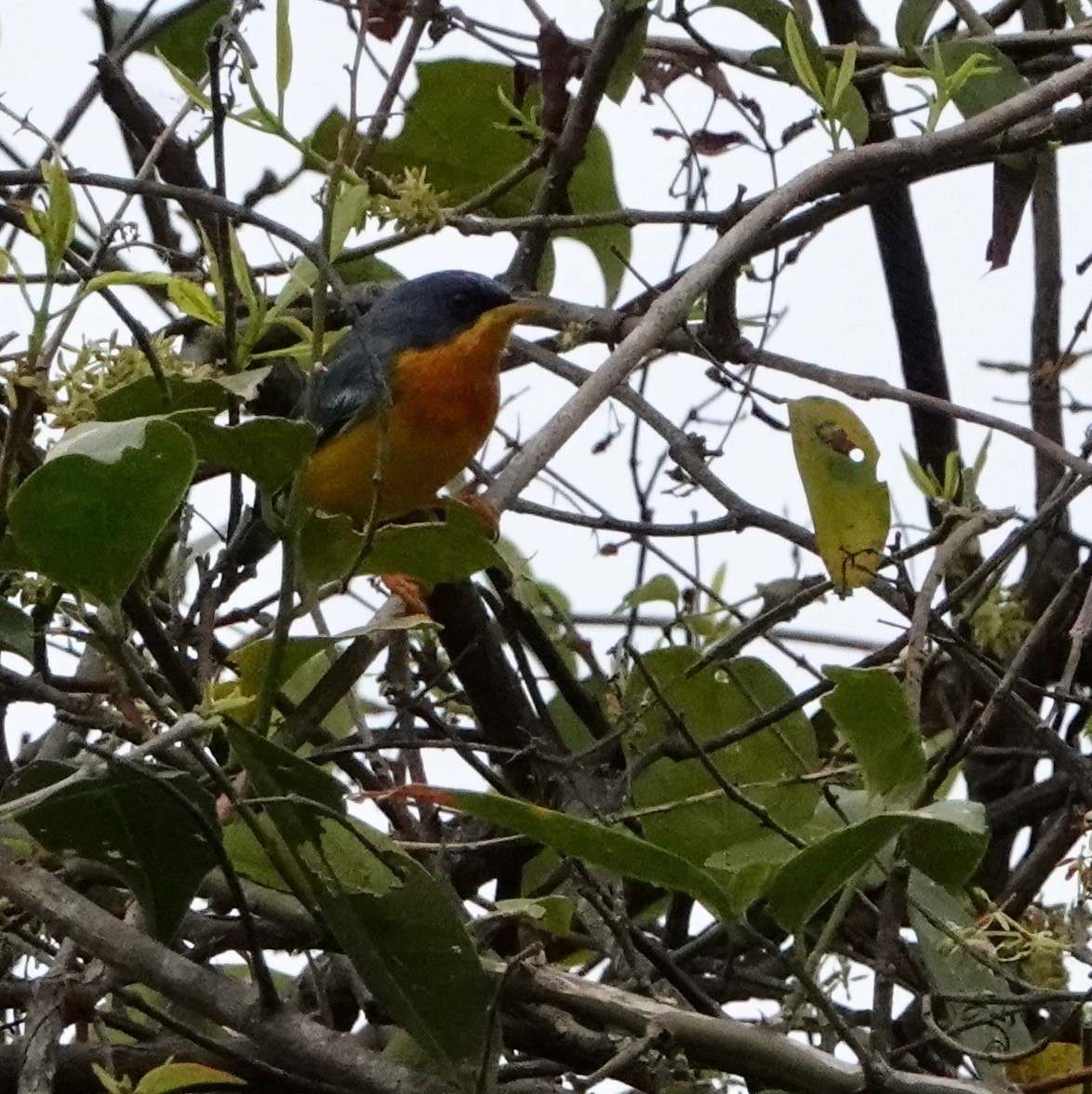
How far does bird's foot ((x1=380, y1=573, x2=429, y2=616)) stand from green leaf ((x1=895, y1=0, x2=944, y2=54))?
1311 millimetres

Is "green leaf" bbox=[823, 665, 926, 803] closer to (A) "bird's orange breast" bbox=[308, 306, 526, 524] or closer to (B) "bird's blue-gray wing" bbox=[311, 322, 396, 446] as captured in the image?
(A) "bird's orange breast" bbox=[308, 306, 526, 524]

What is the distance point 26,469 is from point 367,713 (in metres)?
1.79

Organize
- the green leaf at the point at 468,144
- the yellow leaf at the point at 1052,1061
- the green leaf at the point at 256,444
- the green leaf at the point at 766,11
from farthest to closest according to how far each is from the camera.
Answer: the green leaf at the point at 468,144 < the green leaf at the point at 766,11 < the yellow leaf at the point at 1052,1061 < the green leaf at the point at 256,444

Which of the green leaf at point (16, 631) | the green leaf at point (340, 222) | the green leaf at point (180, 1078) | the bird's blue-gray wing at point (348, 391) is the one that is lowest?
the green leaf at point (180, 1078)

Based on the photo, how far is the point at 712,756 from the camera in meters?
2.56

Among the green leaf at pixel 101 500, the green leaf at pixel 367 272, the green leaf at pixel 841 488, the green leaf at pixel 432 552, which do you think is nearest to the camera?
the green leaf at pixel 101 500

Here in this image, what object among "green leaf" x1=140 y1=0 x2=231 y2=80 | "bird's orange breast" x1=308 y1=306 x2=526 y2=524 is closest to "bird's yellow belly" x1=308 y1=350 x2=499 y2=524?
"bird's orange breast" x1=308 y1=306 x2=526 y2=524

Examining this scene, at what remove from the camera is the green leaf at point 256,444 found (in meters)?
1.65

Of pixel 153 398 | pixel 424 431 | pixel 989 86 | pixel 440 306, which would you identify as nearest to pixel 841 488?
pixel 989 86

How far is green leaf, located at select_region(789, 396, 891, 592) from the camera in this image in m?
2.44

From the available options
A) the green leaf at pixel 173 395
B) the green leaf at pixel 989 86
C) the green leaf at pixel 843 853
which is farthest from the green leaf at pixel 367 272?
the green leaf at pixel 843 853

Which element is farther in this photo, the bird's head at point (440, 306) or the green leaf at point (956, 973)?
the bird's head at point (440, 306)

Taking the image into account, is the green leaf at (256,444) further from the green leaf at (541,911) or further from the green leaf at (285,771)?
the green leaf at (541,911)

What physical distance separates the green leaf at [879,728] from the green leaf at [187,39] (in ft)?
6.32
